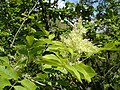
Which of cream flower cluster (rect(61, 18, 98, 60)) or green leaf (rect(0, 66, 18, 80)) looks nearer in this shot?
green leaf (rect(0, 66, 18, 80))

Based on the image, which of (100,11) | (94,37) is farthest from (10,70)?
(100,11)

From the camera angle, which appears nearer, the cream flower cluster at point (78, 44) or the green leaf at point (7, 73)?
the green leaf at point (7, 73)

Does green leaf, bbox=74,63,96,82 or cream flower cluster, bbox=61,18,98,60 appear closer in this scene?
green leaf, bbox=74,63,96,82

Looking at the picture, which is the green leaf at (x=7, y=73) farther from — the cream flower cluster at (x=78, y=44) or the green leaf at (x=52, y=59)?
the cream flower cluster at (x=78, y=44)

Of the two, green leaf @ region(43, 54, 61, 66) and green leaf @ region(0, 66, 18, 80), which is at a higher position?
green leaf @ region(43, 54, 61, 66)

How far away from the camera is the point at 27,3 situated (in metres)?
4.54

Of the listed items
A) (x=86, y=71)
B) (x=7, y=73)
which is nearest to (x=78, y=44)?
(x=86, y=71)

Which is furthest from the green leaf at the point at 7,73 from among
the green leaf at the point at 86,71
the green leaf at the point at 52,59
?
the green leaf at the point at 86,71

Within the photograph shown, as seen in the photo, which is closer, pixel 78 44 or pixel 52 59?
pixel 52 59

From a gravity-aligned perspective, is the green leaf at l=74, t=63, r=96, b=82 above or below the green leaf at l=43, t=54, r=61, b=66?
below

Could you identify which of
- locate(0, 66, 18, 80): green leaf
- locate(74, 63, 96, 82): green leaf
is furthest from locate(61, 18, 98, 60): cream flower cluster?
locate(0, 66, 18, 80): green leaf

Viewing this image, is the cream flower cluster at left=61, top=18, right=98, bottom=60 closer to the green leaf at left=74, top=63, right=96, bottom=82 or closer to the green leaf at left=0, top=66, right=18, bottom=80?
the green leaf at left=74, top=63, right=96, bottom=82

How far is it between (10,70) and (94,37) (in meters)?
3.00

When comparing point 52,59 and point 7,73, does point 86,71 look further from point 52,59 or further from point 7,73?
point 7,73
